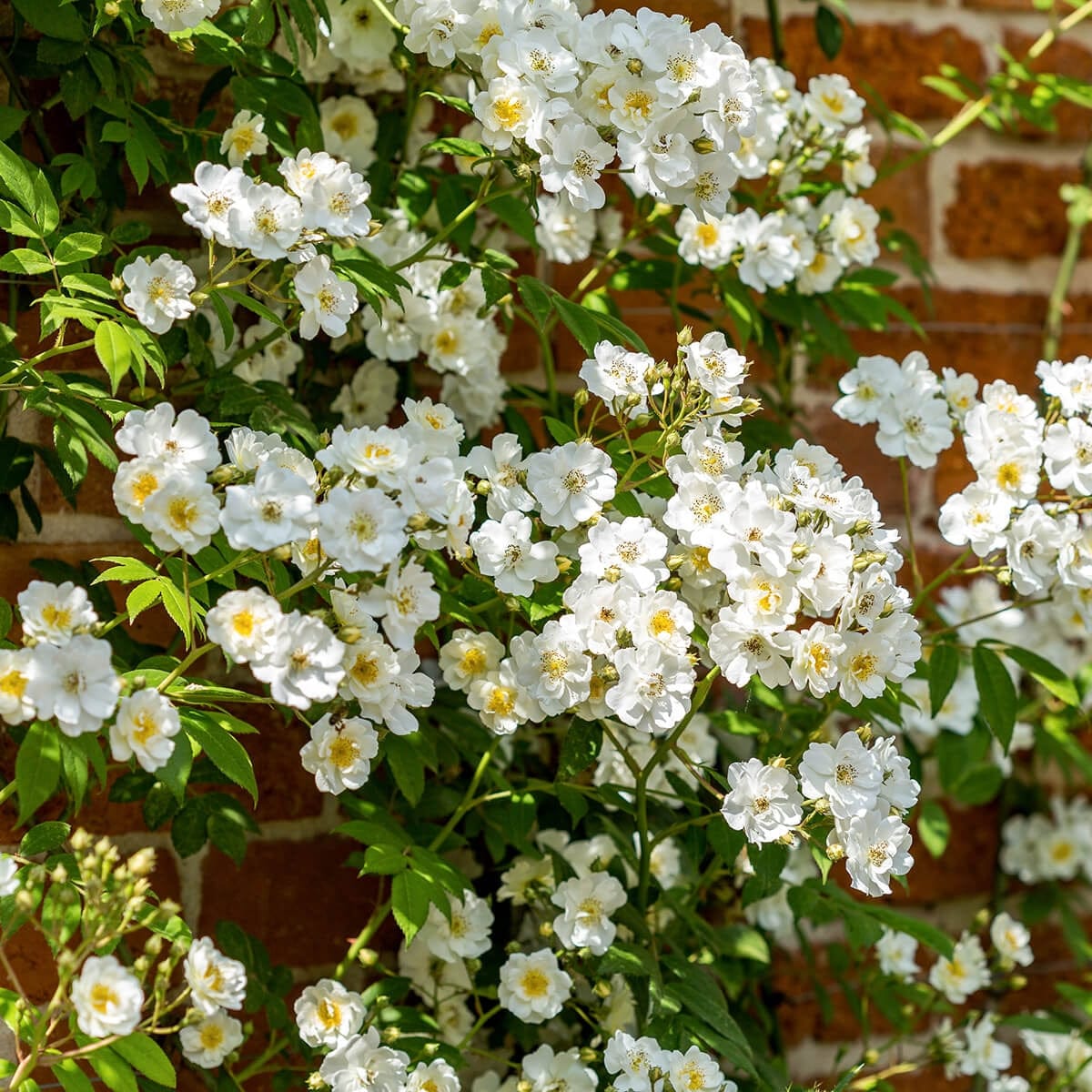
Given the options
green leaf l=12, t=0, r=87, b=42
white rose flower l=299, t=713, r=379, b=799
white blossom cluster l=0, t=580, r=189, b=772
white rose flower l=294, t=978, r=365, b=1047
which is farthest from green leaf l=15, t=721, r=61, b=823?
green leaf l=12, t=0, r=87, b=42

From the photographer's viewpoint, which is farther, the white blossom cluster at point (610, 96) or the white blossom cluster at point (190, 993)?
the white blossom cluster at point (610, 96)

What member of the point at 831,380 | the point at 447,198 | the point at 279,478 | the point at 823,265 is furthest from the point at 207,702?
the point at 831,380

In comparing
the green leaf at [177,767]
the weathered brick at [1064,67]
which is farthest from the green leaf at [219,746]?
the weathered brick at [1064,67]

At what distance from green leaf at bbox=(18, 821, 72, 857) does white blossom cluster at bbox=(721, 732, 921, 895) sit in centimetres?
39

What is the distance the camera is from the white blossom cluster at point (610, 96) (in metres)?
0.83

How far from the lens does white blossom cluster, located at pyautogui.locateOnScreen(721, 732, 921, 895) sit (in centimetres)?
80

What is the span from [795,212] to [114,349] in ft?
2.03

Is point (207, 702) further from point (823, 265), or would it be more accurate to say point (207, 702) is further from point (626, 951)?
point (823, 265)

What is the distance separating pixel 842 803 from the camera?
80 centimetres

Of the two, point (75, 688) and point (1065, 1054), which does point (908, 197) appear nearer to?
point (1065, 1054)

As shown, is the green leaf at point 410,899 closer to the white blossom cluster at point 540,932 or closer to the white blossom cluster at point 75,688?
the white blossom cluster at point 540,932

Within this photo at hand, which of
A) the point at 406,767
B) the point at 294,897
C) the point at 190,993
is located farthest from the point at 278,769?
the point at 190,993

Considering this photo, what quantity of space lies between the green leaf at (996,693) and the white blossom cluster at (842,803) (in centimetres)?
19

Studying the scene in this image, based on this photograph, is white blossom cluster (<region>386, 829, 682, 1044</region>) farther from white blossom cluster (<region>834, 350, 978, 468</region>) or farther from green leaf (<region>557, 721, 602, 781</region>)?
white blossom cluster (<region>834, 350, 978, 468</region>)
